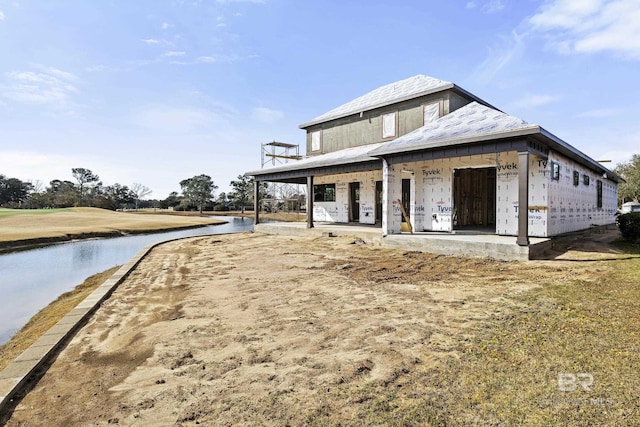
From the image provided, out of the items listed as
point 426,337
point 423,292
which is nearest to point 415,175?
point 423,292

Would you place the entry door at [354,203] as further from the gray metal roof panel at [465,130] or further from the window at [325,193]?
the gray metal roof panel at [465,130]

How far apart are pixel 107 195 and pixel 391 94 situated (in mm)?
65220

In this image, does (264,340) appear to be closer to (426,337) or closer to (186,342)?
(186,342)

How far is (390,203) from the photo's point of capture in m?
11.0

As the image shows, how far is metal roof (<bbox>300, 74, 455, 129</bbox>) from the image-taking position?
13711mm

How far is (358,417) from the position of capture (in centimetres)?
229

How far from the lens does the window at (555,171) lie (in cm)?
965

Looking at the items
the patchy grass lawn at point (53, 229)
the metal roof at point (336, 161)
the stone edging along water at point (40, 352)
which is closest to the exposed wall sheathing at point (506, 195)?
the metal roof at point (336, 161)

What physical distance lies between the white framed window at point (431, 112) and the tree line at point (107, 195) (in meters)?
48.0

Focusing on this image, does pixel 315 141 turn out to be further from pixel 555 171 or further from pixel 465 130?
pixel 555 171

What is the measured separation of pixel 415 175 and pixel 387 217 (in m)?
2.27

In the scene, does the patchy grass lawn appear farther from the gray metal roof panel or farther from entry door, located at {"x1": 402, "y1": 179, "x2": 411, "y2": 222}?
entry door, located at {"x1": 402, "y1": 179, "x2": 411, "y2": 222}

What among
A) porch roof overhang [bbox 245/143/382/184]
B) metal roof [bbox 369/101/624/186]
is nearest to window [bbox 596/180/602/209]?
metal roof [bbox 369/101/624/186]

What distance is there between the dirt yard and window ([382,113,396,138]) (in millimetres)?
9625
